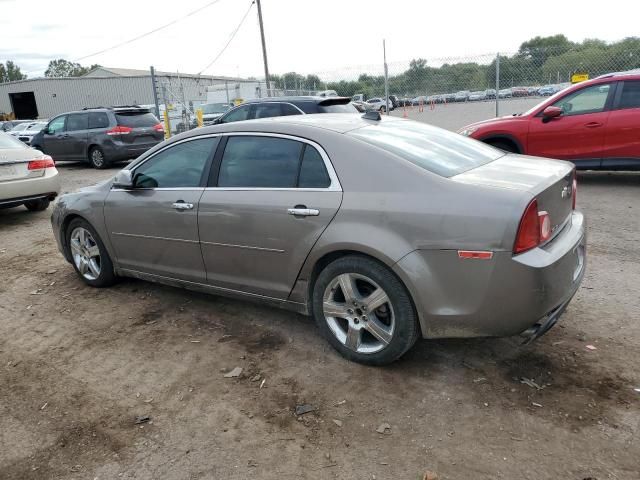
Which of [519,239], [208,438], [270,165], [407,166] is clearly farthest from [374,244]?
[208,438]

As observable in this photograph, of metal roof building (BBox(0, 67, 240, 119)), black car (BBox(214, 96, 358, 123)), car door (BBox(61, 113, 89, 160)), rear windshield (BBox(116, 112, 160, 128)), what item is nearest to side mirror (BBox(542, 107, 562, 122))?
black car (BBox(214, 96, 358, 123))

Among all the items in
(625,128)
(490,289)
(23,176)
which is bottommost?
(490,289)

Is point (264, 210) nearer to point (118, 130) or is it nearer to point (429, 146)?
point (429, 146)

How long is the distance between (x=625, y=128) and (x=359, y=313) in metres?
6.69

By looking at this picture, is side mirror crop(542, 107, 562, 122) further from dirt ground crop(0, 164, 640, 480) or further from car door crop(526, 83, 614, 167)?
dirt ground crop(0, 164, 640, 480)

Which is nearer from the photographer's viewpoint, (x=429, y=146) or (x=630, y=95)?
(x=429, y=146)

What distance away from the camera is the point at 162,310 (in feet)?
14.7

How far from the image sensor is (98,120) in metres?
14.6

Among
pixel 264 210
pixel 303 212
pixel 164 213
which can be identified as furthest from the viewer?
pixel 164 213

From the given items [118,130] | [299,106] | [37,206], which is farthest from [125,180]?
[118,130]

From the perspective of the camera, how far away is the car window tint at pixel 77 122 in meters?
14.8

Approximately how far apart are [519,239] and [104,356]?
288 cm

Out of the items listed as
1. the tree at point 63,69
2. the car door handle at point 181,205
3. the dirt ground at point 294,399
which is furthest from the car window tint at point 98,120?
the tree at point 63,69

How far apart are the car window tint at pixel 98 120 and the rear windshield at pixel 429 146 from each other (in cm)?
1241
